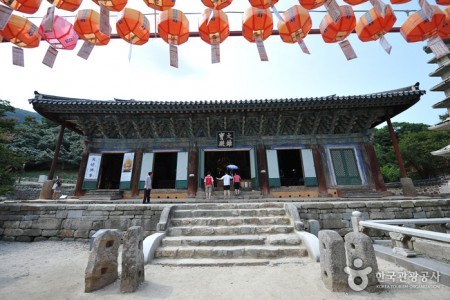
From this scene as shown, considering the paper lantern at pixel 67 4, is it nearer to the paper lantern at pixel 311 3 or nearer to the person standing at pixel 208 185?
the paper lantern at pixel 311 3

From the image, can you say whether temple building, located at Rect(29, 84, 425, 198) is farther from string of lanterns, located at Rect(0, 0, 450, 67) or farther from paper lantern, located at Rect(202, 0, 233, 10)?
paper lantern, located at Rect(202, 0, 233, 10)

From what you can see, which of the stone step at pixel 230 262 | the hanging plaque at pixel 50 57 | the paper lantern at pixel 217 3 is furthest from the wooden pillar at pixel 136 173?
the paper lantern at pixel 217 3

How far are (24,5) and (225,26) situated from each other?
4.32 meters

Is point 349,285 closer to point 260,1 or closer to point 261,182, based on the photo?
point 260,1

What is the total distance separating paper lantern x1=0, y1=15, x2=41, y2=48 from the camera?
4.74 m

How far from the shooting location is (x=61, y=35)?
509 centimetres

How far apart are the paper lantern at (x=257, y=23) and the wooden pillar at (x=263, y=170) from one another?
631 cm

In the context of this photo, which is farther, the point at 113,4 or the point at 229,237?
the point at 229,237

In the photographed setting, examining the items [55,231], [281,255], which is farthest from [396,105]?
[55,231]

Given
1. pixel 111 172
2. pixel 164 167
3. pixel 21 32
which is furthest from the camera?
pixel 164 167

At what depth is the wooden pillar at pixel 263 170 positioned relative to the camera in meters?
10.3

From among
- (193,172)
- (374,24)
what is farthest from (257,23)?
(193,172)

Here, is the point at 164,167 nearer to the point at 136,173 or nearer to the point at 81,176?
the point at 136,173

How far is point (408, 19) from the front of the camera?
5102mm
